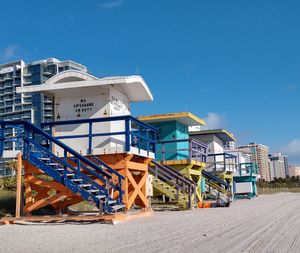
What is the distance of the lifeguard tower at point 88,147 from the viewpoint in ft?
41.2

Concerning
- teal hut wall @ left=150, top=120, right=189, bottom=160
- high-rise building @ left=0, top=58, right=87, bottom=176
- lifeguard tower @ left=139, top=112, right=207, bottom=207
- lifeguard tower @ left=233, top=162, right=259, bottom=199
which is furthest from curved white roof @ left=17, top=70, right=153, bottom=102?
high-rise building @ left=0, top=58, right=87, bottom=176

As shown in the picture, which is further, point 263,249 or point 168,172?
point 168,172

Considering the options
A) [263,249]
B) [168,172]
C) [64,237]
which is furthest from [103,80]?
[263,249]

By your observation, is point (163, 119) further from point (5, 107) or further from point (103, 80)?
point (5, 107)

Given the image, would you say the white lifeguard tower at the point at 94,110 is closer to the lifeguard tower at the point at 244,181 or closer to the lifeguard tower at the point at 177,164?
the lifeguard tower at the point at 177,164

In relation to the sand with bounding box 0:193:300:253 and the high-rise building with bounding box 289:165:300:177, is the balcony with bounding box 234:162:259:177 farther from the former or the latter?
the high-rise building with bounding box 289:165:300:177

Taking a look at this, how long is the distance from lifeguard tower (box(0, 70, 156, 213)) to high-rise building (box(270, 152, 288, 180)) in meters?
128

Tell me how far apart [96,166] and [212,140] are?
70.9ft

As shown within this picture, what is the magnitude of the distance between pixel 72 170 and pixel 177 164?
319 inches

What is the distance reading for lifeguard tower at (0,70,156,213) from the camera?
1255 centimetres

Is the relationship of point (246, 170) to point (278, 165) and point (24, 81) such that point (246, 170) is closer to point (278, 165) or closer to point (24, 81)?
point (24, 81)

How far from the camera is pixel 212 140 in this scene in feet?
109

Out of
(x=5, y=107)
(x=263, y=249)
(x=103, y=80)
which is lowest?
(x=263, y=249)

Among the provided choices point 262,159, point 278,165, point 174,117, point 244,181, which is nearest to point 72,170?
point 174,117
